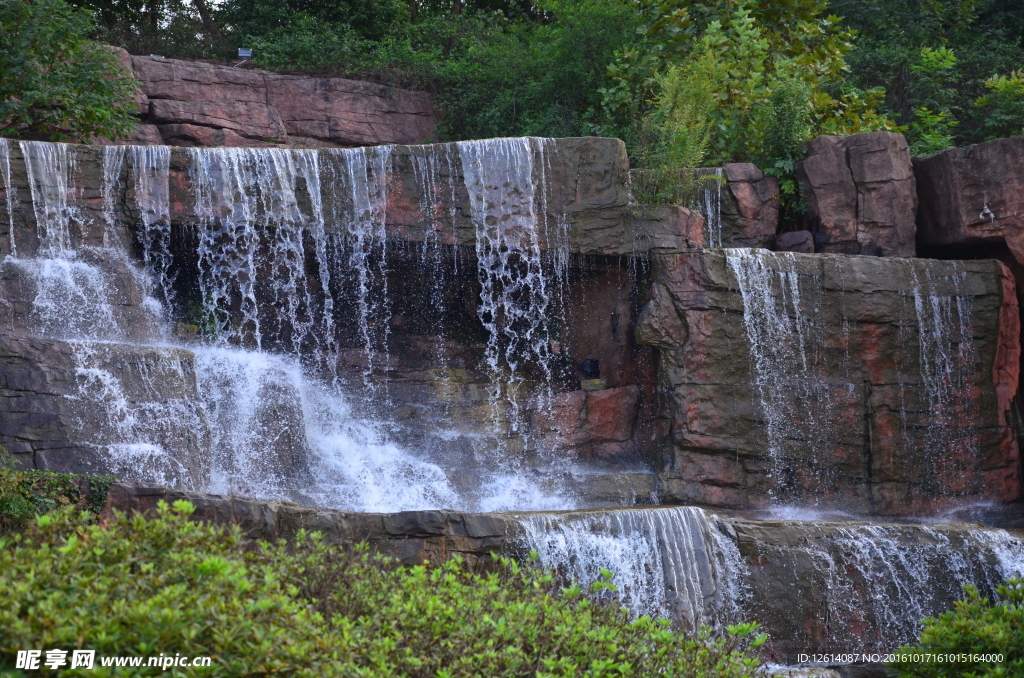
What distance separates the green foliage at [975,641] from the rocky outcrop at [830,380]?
15.7 feet

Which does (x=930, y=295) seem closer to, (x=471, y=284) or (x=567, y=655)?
(x=471, y=284)

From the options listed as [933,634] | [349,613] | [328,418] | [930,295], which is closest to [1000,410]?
[930,295]

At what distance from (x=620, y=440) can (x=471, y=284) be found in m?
2.70

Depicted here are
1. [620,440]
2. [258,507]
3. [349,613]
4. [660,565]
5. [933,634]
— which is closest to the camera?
[349,613]

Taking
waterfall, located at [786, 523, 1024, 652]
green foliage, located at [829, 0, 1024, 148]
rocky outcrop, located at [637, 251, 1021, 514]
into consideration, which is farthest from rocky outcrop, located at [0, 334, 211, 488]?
green foliage, located at [829, 0, 1024, 148]

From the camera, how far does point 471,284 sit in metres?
13.3

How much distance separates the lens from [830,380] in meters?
12.2

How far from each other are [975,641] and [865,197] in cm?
768

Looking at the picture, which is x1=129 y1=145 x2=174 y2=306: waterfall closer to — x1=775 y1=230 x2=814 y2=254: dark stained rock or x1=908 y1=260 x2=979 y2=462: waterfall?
x1=775 y1=230 x2=814 y2=254: dark stained rock

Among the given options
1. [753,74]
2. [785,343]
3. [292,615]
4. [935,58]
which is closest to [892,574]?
[785,343]

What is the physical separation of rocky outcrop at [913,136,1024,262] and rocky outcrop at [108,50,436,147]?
8.08 m

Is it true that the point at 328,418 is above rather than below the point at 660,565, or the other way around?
above

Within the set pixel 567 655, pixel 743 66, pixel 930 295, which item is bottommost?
pixel 567 655

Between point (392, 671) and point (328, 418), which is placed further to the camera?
point (328, 418)
